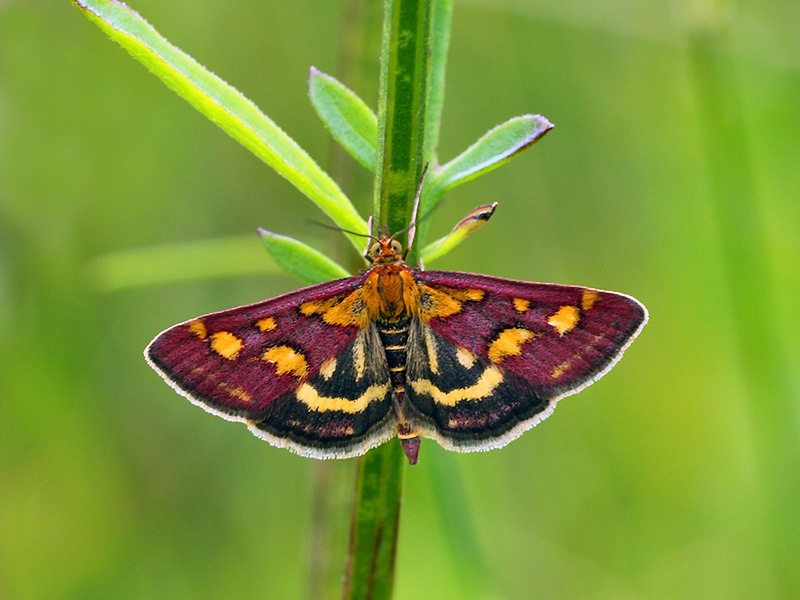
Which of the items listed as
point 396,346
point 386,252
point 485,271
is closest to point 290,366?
point 396,346

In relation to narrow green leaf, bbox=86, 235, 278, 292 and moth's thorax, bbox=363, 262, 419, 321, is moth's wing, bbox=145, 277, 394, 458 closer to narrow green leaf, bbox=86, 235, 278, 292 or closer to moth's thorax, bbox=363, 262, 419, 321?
moth's thorax, bbox=363, 262, 419, 321

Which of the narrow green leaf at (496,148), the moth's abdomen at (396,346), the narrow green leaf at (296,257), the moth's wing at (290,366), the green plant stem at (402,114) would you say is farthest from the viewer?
the moth's abdomen at (396,346)

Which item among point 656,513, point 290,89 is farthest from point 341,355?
point 290,89

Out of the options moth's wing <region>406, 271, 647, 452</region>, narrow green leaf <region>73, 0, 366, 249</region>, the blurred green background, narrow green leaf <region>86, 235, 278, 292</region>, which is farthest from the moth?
the blurred green background

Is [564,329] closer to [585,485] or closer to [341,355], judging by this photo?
[341,355]

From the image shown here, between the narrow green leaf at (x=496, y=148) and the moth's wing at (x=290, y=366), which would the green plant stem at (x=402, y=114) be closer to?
the narrow green leaf at (x=496, y=148)

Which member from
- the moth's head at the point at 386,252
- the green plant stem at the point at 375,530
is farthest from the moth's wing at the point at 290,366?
the green plant stem at the point at 375,530
